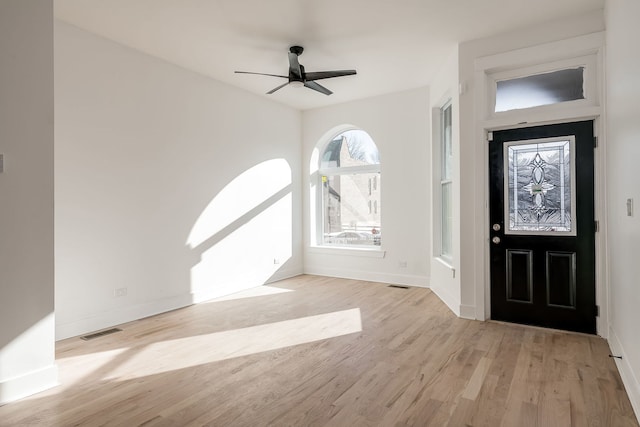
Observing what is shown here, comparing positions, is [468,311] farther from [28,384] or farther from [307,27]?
[28,384]

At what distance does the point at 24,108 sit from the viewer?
249cm

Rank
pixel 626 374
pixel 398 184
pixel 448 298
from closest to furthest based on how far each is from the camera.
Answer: pixel 626 374 → pixel 448 298 → pixel 398 184

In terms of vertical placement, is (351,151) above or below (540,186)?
above

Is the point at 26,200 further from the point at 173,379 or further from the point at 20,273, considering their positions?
the point at 173,379

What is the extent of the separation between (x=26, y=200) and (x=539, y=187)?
14.4 ft

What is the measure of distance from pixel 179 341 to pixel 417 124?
14.5 feet

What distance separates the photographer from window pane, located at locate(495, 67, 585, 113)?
12.1 ft

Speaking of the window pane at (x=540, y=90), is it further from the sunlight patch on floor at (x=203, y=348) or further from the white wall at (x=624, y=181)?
the sunlight patch on floor at (x=203, y=348)

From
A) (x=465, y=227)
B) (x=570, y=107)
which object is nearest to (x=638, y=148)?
(x=570, y=107)

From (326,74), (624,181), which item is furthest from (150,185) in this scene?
(624,181)

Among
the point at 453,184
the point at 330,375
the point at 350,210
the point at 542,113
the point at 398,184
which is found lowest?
the point at 330,375

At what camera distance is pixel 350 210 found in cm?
672

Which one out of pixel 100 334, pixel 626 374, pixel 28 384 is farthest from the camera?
pixel 100 334

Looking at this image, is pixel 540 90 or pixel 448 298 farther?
pixel 448 298
